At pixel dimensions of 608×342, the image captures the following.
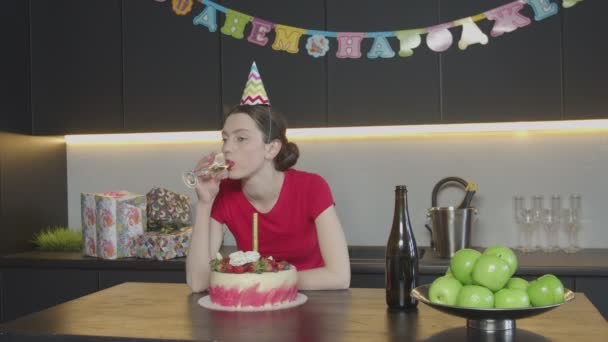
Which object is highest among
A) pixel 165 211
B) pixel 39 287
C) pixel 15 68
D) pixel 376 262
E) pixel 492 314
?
pixel 15 68

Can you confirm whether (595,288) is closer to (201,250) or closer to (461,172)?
(461,172)

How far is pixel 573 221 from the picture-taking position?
9.86 feet

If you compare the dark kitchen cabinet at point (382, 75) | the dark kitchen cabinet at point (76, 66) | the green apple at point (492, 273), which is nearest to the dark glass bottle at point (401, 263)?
the green apple at point (492, 273)

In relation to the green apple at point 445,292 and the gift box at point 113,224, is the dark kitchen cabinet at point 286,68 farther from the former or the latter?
the green apple at point 445,292

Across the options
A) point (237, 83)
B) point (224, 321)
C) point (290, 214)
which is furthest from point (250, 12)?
point (224, 321)

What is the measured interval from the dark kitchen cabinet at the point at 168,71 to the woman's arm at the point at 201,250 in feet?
3.79

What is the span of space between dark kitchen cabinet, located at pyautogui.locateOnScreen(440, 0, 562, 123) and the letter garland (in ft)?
0.08

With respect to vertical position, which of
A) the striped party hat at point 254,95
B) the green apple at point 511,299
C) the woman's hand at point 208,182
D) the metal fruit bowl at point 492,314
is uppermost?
the striped party hat at point 254,95

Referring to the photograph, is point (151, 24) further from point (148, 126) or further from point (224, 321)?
point (224, 321)

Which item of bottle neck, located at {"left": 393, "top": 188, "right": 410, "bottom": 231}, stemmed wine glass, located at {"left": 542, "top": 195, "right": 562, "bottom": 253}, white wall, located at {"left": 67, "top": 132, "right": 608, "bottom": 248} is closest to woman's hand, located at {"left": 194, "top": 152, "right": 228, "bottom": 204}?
bottle neck, located at {"left": 393, "top": 188, "right": 410, "bottom": 231}

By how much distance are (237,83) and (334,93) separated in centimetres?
45

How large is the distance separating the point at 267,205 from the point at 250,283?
641 mm

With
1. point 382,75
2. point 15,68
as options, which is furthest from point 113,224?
point 382,75

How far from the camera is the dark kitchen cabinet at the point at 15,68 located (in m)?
3.20
